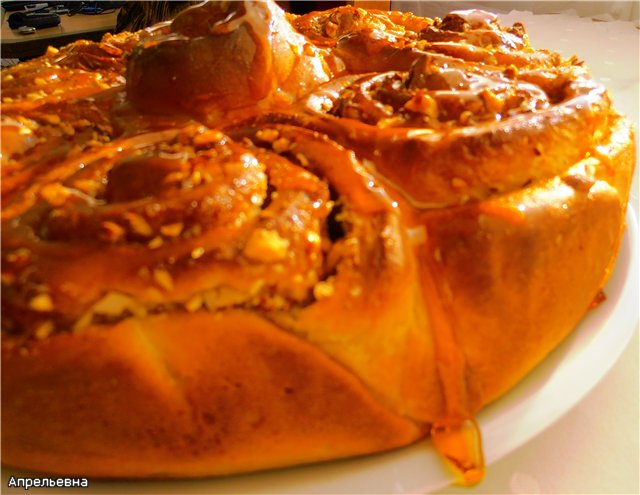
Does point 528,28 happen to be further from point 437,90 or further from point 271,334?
point 271,334

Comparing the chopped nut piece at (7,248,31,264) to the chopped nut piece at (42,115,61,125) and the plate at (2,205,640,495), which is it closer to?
the plate at (2,205,640,495)

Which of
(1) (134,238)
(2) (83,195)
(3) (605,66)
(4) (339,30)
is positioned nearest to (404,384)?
(1) (134,238)

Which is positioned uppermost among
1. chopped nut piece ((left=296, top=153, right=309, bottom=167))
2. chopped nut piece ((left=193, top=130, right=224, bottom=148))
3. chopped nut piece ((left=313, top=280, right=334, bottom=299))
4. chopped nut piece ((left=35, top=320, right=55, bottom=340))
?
chopped nut piece ((left=193, top=130, right=224, bottom=148))

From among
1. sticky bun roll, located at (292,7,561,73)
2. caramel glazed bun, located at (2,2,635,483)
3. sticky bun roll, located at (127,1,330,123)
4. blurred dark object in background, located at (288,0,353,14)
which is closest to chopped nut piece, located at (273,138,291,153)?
caramel glazed bun, located at (2,2,635,483)

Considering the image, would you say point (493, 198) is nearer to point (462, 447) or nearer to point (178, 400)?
point (462, 447)

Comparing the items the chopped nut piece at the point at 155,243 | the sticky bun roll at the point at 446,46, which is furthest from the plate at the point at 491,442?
the sticky bun roll at the point at 446,46

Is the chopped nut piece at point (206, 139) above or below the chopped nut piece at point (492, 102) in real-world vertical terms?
below

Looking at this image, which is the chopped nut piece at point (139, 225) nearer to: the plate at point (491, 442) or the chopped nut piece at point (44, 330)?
the chopped nut piece at point (44, 330)
